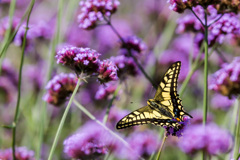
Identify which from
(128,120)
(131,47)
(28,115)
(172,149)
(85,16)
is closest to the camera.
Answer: (128,120)

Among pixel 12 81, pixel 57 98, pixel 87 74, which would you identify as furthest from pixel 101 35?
pixel 87 74

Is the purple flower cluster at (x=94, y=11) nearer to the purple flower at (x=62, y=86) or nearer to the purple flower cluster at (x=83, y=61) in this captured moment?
the purple flower at (x=62, y=86)

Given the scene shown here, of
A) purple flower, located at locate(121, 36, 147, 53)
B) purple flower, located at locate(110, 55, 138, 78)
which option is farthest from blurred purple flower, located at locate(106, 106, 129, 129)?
purple flower, located at locate(121, 36, 147, 53)

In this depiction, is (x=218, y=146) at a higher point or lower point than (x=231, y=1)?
lower

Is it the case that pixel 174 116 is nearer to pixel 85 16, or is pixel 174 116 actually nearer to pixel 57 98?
pixel 57 98

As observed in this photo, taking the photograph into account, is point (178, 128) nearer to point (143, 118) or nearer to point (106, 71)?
point (143, 118)

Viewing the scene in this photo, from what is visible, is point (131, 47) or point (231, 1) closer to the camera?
point (231, 1)

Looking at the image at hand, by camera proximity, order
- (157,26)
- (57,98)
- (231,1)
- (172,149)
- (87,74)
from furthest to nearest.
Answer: (157,26)
(172,149)
(57,98)
(231,1)
(87,74)
